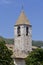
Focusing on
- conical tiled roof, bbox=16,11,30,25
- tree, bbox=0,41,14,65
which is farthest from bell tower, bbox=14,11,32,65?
tree, bbox=0,41,14,65

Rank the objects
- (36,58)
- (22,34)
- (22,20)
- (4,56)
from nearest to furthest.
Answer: (4,56)
(36,58)
(22,34)
(22,20)

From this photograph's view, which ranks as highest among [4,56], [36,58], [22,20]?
[22,20]

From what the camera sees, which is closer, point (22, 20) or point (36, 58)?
point (36, 58)

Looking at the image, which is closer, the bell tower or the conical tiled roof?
the bell tower

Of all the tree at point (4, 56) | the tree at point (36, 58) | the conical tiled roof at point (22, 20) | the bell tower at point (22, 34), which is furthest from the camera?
the conical tiled roof at point (22, 20)

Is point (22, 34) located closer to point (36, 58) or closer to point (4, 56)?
point (36, 58)

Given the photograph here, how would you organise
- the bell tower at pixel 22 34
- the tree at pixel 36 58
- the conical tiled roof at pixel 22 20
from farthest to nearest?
the conical tiled roof at pixel 22 20, the bell tower at pixel 22 34, the tree at pixel 36 58

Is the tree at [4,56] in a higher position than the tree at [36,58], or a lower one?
higher

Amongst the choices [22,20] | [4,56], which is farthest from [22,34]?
[4,56]

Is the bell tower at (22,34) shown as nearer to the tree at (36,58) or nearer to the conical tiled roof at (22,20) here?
the conical tiled roof at (22,20)

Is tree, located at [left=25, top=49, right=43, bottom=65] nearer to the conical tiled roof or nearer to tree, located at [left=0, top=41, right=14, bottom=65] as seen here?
tree, located at [left=0, top=41, right=14, bottom=65]

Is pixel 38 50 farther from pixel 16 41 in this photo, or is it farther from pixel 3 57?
pixel 16 41

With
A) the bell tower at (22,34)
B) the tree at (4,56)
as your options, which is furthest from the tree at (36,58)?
the bell tower at (22,34)

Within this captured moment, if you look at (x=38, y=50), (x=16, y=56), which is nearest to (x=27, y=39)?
(x=16, y=56)
